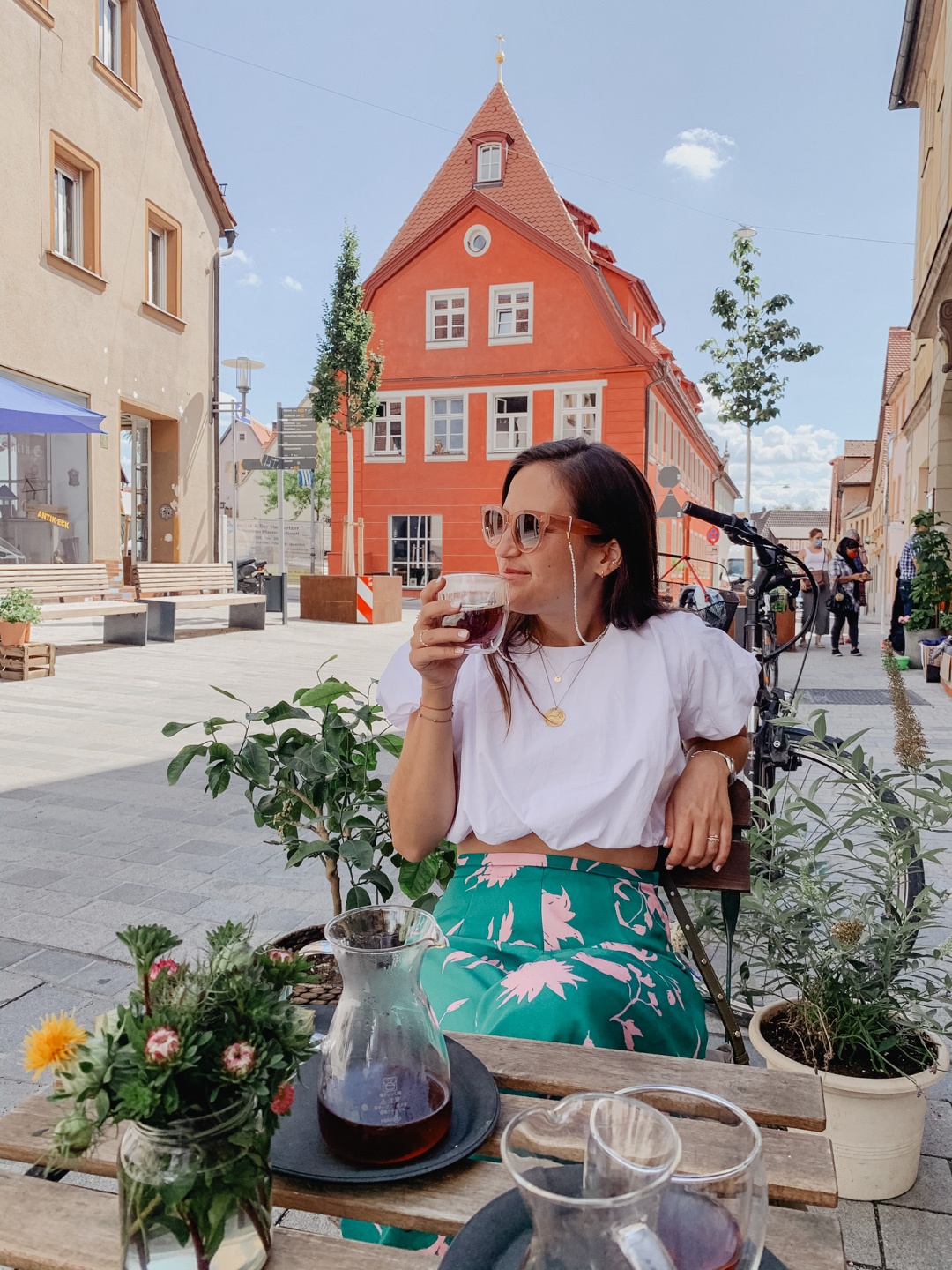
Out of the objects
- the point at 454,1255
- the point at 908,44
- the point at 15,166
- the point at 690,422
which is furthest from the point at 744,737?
the point at 690,422

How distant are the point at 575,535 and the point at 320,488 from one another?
48.2 meters

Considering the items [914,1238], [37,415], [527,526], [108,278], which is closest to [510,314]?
[108,278]

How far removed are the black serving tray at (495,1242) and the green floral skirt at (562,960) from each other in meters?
0.56

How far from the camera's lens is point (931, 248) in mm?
12633

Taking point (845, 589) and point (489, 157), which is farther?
point (489, 157)

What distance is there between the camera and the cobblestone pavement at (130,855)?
2.15 m

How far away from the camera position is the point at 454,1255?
0.82 meters

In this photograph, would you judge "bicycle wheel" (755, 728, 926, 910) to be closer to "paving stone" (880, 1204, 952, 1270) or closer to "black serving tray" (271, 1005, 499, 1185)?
"paving stone" (880, 1204, 952, 1270)

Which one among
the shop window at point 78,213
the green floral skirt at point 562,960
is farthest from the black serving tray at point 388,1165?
the shop window at point 78,213

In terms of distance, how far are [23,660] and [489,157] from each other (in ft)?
74.3

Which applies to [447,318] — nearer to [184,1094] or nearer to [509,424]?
[509,424]

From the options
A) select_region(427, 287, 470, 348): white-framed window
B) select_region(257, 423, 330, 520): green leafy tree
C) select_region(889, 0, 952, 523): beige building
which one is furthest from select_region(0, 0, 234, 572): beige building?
select_region(257, 423, 330, 520): green leafy tree

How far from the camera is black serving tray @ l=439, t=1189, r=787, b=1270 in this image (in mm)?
812

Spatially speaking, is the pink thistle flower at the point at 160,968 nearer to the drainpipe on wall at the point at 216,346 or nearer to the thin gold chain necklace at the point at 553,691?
the thin gold chain necklace at the point at 553,691
